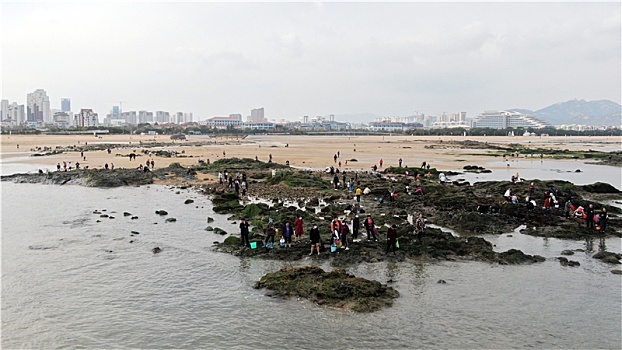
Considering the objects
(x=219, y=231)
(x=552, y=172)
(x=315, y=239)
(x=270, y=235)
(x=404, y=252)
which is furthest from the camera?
(x=552, y=172)

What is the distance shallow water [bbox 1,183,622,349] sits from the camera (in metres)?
11.1

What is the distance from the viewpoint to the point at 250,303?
13.2m

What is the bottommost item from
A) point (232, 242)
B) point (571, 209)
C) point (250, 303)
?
point (250, 303)

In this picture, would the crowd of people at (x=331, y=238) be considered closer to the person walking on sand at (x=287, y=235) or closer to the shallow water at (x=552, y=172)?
the person walking on sand at (x=287, y=235)

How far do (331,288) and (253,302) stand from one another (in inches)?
88.2

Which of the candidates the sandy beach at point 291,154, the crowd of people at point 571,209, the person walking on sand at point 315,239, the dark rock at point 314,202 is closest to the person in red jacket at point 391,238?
the person walking on sand at point 315,239

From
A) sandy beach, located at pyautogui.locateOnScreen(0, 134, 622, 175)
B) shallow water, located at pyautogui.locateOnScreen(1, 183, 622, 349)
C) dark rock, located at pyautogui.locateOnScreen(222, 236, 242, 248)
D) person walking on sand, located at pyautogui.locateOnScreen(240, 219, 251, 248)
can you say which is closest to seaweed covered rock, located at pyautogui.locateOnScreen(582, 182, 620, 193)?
shallow water, located at pyautogui.locateOnScreen(1, 183, 622, 349)

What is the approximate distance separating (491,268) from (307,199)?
1494 cm

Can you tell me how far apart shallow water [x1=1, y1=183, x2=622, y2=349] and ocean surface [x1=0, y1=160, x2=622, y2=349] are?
34 millimetres

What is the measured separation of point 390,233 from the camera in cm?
1786

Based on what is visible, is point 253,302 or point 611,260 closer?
point 253,302

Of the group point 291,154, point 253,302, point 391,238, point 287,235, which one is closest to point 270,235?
point 287,235

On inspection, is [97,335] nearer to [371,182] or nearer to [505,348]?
[505,348]

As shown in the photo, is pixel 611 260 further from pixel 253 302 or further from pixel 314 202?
pixel 314 202
